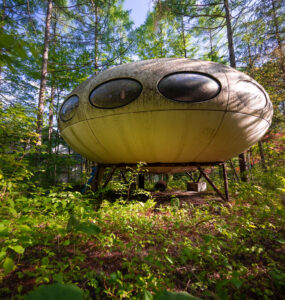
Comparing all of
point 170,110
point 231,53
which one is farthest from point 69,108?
point 231,53

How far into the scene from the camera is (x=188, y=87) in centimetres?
262

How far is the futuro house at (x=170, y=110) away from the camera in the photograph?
262cm

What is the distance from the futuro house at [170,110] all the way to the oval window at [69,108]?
0.41ft

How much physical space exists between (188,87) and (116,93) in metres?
1.32

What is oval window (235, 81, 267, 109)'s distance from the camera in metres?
2.79

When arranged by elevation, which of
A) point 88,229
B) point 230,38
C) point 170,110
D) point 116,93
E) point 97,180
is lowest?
point 88,229

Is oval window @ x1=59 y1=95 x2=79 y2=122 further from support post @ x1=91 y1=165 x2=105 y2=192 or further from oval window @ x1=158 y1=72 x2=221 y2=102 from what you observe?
oval window @ x1=158 y1=72 x2=221 y2=102

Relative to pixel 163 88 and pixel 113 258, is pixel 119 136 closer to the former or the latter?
pixel 163 88

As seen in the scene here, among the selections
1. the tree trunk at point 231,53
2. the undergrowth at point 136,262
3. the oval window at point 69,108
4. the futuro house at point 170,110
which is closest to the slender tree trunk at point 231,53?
the tree trunk at point 231,53

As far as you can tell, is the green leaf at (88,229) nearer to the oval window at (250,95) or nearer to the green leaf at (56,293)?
the green leaf at (56,293)

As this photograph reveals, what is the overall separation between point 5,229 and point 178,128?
2480mm

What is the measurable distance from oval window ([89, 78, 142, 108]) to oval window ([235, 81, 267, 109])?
6.21 ft

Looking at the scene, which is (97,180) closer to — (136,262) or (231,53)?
(136,262)

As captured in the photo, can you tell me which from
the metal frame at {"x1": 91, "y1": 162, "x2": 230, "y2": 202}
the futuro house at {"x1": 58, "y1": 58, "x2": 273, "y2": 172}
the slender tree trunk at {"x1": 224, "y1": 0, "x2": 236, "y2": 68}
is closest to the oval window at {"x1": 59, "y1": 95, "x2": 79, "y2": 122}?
the futuro house at {"x1": 58, "y1": 58, "x2": 273, "y2": 172}
